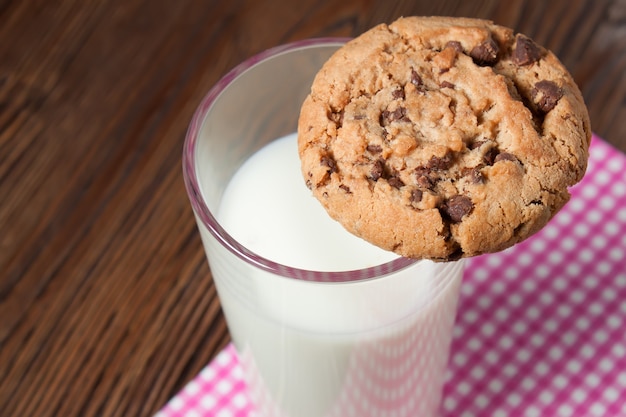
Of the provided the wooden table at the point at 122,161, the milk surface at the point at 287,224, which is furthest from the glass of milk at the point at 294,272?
the wooden table at the point at 122,161

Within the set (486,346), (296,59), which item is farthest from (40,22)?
(486,346)

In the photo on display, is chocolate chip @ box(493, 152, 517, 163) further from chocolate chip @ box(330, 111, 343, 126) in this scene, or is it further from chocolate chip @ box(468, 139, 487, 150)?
chocolate chip @ box(330, 111, 343, 126)

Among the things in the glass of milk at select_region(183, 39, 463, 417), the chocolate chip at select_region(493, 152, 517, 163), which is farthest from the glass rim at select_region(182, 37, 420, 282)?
the chocolate chip at select_region(493, 152, 517, 163)

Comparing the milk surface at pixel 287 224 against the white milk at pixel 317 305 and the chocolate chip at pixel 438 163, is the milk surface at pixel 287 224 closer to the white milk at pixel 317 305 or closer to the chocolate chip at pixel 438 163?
the white milk at pixel 317 305

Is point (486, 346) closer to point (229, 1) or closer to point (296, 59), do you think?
point (296, 59)

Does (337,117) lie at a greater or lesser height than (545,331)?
greater

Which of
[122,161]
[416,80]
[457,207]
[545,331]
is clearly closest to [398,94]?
[416,80]

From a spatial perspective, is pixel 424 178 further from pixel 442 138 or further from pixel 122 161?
pixel 122 161
